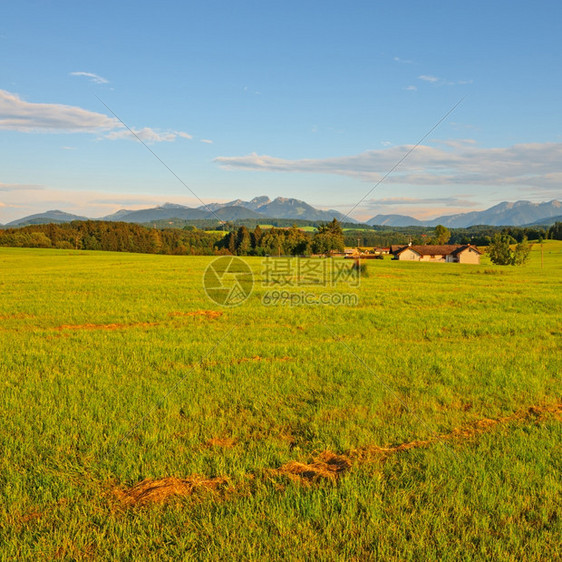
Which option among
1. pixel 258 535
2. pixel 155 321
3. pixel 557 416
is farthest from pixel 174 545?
pixel 155 321

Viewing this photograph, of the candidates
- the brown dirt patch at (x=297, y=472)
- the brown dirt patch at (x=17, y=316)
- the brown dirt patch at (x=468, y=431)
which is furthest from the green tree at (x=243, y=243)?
the brown dirt patch at (x=297, y=472)

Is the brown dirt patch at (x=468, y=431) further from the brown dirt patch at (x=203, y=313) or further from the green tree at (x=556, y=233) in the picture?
the green tree at (x=556, y=233)

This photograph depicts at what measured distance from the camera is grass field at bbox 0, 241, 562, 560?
4.02 m

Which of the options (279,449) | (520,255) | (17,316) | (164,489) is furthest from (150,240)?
(164,489)

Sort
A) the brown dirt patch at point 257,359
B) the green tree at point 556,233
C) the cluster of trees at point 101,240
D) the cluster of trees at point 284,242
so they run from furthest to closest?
the green tree at point 556,233 → the cluster of trees at point 101,240 → the cluster of trees at point 284,242 → the brown dirt patch at point 257,359

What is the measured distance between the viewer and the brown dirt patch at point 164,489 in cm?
466

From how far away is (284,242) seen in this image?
4158 inches

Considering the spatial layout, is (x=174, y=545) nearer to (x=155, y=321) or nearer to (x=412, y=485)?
(x=412, y=485)

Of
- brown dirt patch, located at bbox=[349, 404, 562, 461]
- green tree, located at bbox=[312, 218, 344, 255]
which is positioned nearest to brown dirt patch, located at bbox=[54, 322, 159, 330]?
brown dirt patch, located at bbox=[349, 404, 562, 461]

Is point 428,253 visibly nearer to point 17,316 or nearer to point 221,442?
point 17,316

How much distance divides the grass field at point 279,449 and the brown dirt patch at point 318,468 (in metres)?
0.03

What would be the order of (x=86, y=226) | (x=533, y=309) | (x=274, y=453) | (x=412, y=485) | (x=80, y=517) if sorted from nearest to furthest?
(x=80, y=517) → (x=412, y=485) → (x=274, y=453) → (x=533, y=309) → (x=86, y=226)

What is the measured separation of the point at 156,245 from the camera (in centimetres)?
12888

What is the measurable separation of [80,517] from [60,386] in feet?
16.1
